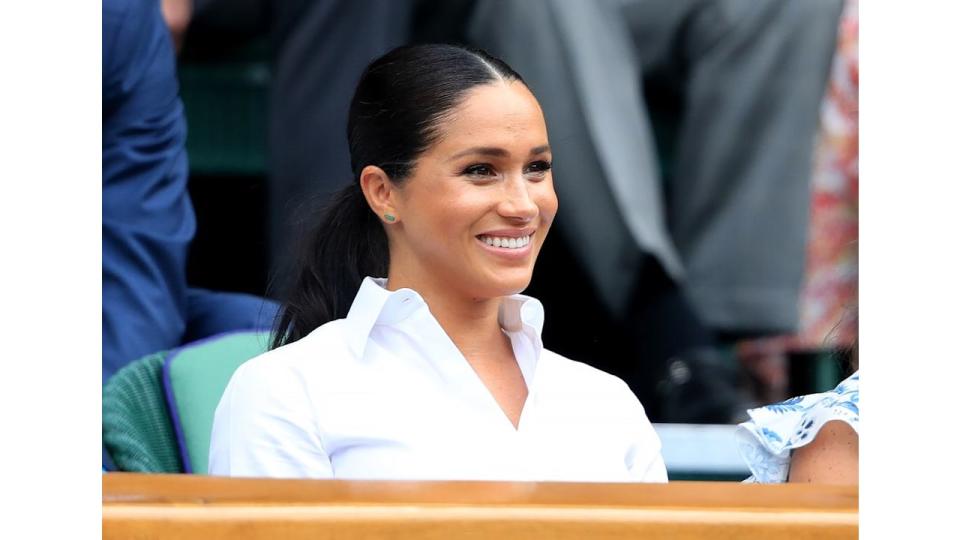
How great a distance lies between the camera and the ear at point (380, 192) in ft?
4.09

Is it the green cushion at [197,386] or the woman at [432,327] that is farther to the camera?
the green cushion at [197,386]

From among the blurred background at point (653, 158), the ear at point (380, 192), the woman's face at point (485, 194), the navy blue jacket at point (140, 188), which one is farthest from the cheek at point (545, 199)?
the navy blue jacket at point (140, 188)

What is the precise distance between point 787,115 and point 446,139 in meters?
1.53

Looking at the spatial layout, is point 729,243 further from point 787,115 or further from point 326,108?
point 326,108

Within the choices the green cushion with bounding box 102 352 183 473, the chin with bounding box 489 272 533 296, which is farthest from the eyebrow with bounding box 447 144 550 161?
the green cushion with bounding box 102 352 183 473

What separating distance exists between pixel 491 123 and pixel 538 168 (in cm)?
5

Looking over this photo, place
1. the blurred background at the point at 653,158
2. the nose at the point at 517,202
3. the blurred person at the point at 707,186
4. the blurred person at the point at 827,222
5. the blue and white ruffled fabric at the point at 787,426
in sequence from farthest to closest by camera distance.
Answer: the blurred person at the point at 707,186, the blurred person at the point at 827,222, the blurred background at the point at 653,158, the blue and white ruffled fabric at the point at 787,426, the nose at the point at 517,202

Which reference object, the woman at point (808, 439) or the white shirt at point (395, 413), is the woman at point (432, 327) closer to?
the white shirt at point (395, 413)

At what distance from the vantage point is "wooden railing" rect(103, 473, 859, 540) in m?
0.94

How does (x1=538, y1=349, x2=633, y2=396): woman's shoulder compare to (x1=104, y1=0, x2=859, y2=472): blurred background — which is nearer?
Result: (x1=538, y1=349, x2=633, y2=396): woman's shoulder

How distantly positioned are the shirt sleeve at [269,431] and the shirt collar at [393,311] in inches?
2.6

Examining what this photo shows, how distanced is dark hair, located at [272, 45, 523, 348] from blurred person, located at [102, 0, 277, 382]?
17 cm

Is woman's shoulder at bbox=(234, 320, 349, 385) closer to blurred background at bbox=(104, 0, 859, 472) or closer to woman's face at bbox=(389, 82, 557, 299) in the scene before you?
woman's face at bbox=(389, 82, 557, 299)

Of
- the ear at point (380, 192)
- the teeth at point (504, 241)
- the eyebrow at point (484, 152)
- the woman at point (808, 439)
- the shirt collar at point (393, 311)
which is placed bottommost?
the woman at point (808, 439)
